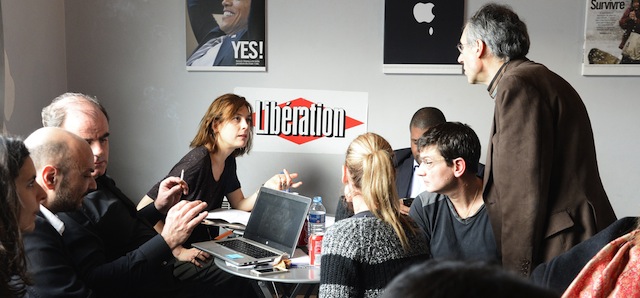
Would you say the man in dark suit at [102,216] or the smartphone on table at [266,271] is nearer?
the man in dark suit at [102,216]

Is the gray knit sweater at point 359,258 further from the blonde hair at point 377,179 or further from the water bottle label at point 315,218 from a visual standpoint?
the water bottle label at point 315,218

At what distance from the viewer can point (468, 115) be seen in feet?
13.4

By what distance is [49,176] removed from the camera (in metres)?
2.03

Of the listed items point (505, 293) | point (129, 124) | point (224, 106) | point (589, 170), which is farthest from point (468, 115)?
point (505, 293)

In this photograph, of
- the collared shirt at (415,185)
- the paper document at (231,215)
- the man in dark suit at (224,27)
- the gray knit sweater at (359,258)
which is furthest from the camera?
the man in dark suit at (224,27)

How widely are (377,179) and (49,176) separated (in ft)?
3.48

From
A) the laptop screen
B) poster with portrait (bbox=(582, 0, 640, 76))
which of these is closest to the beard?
the laptop screen

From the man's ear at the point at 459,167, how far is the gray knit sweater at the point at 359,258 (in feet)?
1.77

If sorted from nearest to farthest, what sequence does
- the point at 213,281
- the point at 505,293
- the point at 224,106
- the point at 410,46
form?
the point at 505,293, the point at 213,281, the point at 224,106, the point at 410,46

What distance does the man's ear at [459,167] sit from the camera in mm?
2449

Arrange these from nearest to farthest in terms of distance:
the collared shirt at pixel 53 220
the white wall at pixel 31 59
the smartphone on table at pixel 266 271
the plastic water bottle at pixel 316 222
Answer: the collared shirt at pixel 53 220 → the smartphone on table at pixel 266 271 → the plastic water bottle at pixel 316 222 → the white wall at pixel 31 59

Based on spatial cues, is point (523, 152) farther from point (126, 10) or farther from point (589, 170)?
point (126, 10)

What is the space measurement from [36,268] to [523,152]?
1608 millimetres

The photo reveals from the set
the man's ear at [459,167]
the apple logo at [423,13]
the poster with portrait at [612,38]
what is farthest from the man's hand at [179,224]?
the poster with portrait at [612,38]
